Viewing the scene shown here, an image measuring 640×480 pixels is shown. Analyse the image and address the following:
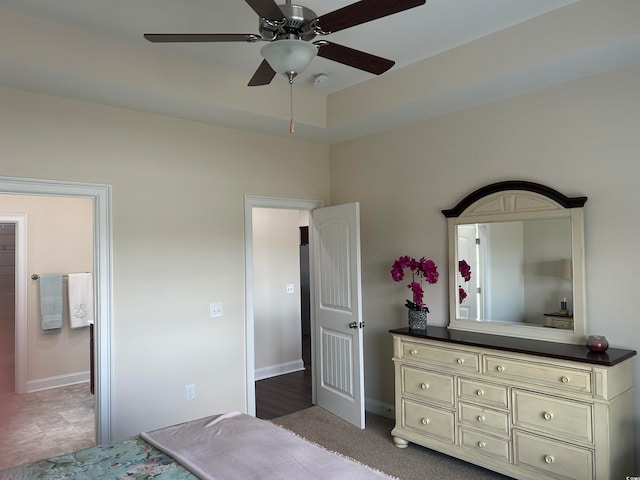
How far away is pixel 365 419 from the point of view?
4.11 m

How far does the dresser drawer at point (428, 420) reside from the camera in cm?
319

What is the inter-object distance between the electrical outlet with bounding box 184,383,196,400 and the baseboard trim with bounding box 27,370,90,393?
2732mm

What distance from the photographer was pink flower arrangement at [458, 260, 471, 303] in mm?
3520

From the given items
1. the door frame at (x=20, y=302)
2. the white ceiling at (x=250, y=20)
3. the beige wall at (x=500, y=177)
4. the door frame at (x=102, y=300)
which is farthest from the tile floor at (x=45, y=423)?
the white ceiling at (x=250, y=20)

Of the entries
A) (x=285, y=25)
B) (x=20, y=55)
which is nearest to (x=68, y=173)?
(x=20, y=55)

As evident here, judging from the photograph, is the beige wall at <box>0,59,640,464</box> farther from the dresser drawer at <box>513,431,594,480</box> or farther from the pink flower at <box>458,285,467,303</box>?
the dresser drawer at <box>513,431,594,480</box>

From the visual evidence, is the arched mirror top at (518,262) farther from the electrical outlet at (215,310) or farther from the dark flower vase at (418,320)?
the electrical outlet at (215,310)

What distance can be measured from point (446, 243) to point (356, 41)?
1.70 meters

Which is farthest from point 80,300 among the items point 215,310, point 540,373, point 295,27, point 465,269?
point 540,373

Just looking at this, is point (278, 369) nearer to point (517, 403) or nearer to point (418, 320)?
point (418, 320)

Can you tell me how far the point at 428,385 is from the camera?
3.32 metres

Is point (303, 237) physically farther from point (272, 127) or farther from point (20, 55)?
point (20, 55)

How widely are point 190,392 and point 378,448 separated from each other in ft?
5.07

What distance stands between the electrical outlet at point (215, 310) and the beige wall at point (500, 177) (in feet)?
4.50
